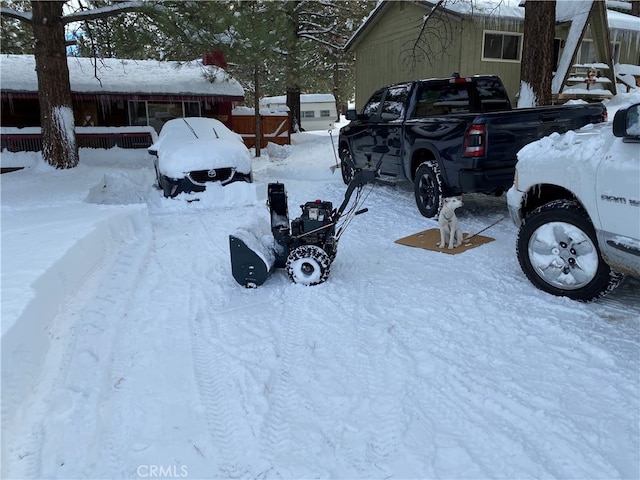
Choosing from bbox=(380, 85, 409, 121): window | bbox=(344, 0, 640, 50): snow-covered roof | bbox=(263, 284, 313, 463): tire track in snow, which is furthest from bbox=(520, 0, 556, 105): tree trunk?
bbox=(263, 284, 313, 463): tire track in snow

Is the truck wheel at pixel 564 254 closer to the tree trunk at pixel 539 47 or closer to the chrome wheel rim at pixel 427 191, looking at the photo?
the chrome wheel rim at pixel 427 191

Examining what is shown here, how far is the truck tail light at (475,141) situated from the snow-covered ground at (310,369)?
131 cm

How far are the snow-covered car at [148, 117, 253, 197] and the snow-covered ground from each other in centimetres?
317

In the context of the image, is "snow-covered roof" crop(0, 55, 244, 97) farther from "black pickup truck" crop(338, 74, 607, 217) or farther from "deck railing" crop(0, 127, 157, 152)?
"black pickup truck" crop(338, 74, 607, 217)

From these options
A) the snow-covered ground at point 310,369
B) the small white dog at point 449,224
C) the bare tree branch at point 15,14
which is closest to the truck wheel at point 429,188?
the small white dog at point 449,224

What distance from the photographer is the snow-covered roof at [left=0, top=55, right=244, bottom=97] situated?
14.9 metres

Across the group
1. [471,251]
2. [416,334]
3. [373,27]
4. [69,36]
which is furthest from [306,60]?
[416,334]

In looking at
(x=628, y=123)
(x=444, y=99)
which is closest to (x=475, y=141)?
(x=444, y=99)

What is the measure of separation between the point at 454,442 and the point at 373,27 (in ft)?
57.5

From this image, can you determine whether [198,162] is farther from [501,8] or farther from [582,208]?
[501,8]

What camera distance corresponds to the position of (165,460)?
98.0 inches

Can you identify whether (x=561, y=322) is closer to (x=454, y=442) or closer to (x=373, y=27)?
(x=454, y=442)

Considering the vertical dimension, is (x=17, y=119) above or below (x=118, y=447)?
above

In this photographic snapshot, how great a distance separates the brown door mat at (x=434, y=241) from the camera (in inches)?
228
